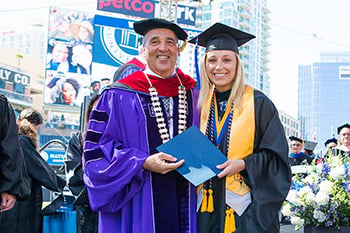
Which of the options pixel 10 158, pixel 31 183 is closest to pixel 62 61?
pixel 31 183

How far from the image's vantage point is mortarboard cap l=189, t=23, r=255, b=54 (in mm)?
3262

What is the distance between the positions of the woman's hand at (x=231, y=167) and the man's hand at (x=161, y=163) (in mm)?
255

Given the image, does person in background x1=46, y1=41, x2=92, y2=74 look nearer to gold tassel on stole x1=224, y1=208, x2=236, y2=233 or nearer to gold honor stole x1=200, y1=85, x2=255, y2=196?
gold honor stole x1=200, y1=85, x2=255, y2=196

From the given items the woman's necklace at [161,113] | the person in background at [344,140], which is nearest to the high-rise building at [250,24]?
the person in background at [344,140]

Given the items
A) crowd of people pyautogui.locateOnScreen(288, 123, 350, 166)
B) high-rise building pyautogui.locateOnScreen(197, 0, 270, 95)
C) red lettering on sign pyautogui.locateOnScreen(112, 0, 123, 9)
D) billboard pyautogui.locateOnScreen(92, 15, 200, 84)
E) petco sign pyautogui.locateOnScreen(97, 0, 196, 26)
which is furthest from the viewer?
high-rise building pyautogui.locateOnScreen(197, 0, 270, 95)

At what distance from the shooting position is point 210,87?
327 centimetres

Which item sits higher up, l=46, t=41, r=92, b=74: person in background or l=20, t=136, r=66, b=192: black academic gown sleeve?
l=46, t=41, r=92, b=74: person in background

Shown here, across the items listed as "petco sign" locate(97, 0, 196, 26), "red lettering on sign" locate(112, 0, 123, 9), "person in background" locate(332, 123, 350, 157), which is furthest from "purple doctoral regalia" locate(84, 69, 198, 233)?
"red lettering on sign" locate(112, 0, 123, 9)

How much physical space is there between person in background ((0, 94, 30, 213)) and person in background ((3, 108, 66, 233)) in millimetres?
1542

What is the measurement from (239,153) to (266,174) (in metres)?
0.22

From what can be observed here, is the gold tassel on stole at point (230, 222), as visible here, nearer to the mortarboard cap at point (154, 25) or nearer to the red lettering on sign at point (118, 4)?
the mortarboard cap at point (154, 25)

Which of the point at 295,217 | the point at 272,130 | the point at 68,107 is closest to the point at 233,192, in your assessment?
the point at 272,130

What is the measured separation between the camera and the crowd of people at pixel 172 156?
2.97 metres

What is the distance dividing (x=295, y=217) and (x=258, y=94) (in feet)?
4.58
